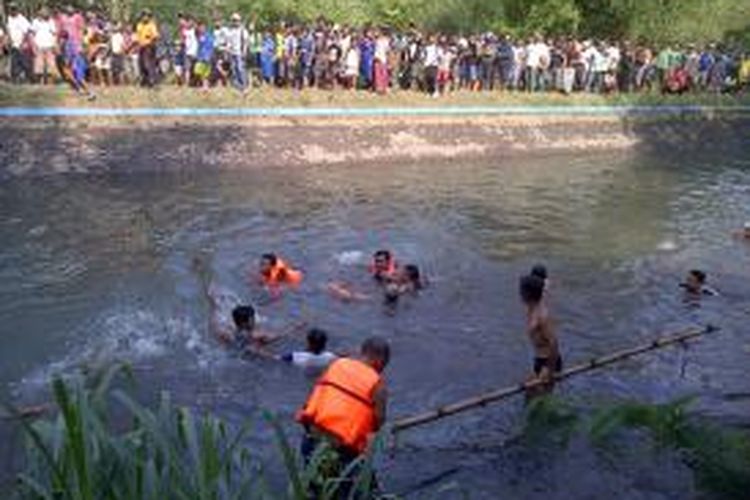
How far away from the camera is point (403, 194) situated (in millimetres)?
24047

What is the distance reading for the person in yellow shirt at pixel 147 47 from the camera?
1009 inches

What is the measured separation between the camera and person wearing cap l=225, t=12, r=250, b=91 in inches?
1057

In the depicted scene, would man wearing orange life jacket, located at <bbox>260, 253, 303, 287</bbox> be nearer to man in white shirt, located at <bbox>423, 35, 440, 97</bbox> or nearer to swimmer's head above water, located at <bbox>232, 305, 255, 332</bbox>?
swimmer's head above water, located at <bbox>232, 305, 255, 332</bbox>

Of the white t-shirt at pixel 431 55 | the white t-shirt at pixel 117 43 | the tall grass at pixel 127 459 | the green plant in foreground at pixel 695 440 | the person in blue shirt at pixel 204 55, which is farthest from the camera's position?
the white t-shirt at pixel 431 55

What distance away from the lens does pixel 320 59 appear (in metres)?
28.5

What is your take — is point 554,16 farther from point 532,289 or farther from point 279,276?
point 532,289

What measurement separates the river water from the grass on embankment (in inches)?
94.9

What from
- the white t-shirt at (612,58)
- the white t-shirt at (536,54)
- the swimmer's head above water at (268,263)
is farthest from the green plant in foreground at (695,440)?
the white t-shirt at (612,58)

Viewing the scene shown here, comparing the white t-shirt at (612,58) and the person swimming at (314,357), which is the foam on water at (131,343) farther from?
the white t-shirt at (612,58)

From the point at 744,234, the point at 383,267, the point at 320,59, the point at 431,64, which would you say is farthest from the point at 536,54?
the point at 383,267

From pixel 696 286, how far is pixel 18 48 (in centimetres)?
1610

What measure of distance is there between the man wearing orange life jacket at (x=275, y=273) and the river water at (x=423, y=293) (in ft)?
0.81

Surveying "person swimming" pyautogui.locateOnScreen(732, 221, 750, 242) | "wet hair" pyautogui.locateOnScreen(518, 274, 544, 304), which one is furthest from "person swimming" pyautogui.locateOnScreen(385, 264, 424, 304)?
"person swimming" pyautogui.locateOnScreen(732, 221, 750, 242)

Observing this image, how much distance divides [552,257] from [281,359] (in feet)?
24.9
